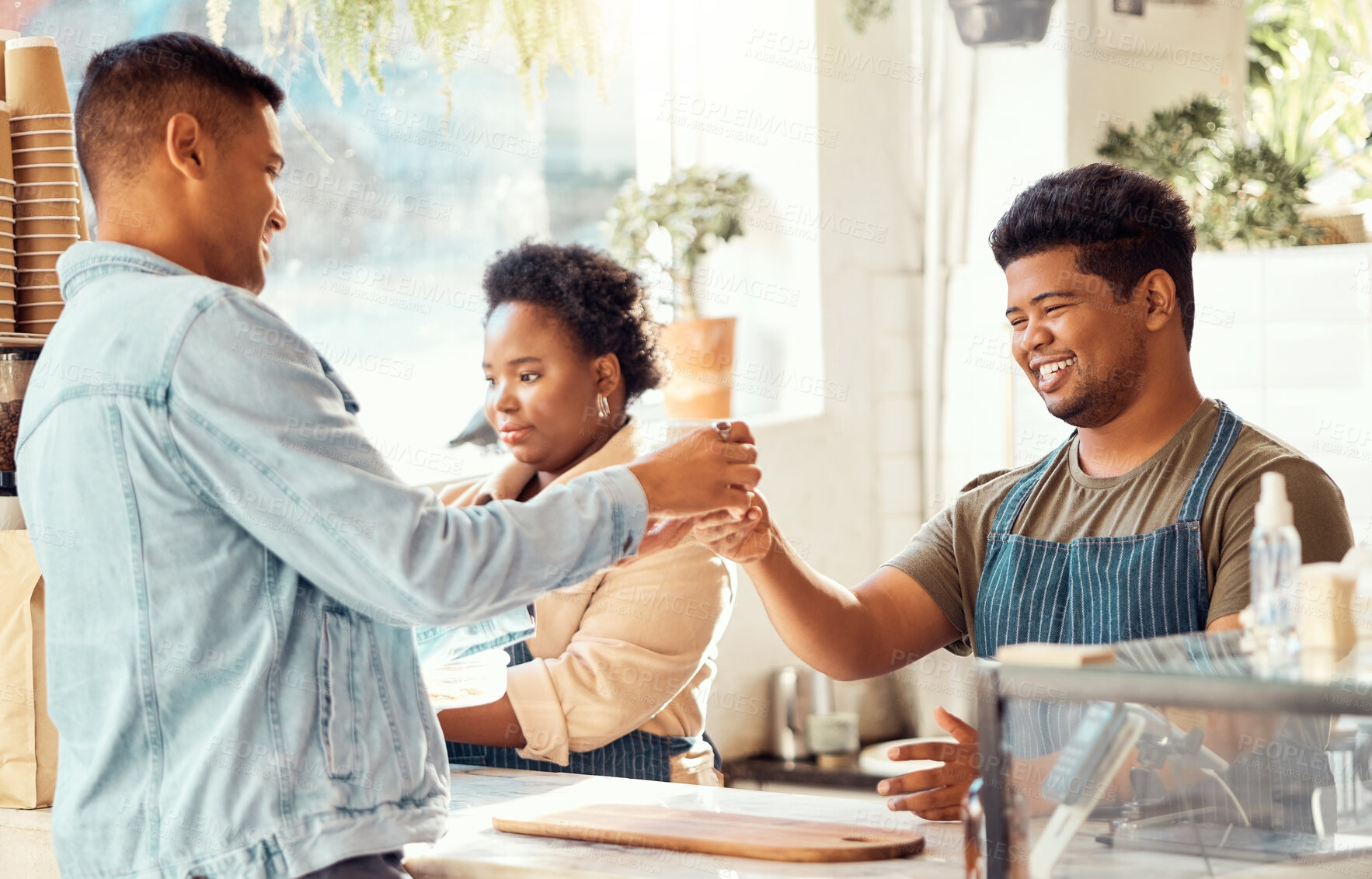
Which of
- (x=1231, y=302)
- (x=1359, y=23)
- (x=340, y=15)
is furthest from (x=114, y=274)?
(x=1359, y=23)

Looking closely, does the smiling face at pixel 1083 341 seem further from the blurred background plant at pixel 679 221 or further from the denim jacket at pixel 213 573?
the blurred background plant at pixel 679 221

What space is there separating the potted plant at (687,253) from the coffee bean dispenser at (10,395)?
6.69 ft

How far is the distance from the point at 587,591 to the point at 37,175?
950 millimetres

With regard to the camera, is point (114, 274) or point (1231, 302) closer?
point (114, 274)

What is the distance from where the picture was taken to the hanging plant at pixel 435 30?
9.02 ft

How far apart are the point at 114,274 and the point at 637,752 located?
3.59 feet

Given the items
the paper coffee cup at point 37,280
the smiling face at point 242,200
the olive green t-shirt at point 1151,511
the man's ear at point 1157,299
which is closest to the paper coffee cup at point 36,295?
the paper coffee cup at point 37,280

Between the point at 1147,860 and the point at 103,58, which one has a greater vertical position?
the point at 103,58

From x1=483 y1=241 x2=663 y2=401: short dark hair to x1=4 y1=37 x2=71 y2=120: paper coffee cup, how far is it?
680mm

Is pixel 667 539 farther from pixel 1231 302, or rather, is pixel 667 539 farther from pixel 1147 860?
pixel 1231 302

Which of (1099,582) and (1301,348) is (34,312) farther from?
(1301,348)

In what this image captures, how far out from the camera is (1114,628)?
1.66 m

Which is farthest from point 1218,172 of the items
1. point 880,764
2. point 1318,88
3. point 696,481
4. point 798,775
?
point 696,481

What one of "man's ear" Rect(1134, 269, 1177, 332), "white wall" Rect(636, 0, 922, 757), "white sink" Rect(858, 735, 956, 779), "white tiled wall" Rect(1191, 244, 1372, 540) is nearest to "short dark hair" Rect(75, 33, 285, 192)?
"man's ear" Rect(1134, 269, 1177, 332)
